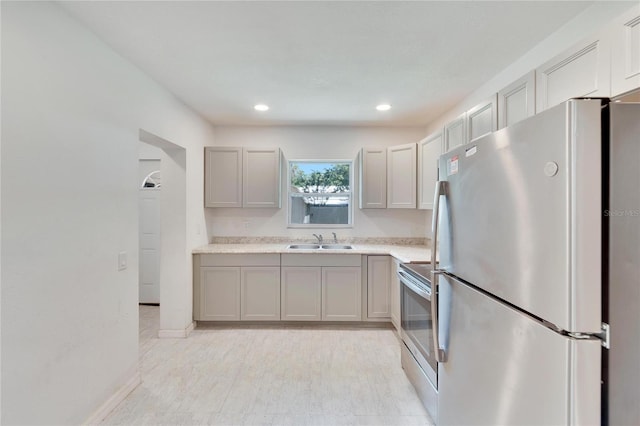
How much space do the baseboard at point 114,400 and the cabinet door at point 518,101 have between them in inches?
126

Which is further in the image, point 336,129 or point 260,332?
point 336,129

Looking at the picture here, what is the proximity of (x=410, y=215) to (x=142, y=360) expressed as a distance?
348 cm

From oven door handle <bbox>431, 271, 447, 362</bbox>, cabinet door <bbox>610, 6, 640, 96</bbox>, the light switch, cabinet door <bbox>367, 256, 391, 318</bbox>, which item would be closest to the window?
cabinet door <bbox>367, 256, 391, 318</bbox>

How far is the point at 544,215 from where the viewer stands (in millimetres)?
895

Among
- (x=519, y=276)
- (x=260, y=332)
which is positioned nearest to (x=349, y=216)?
(x=260, y=332)

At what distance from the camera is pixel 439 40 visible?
6.19 ft

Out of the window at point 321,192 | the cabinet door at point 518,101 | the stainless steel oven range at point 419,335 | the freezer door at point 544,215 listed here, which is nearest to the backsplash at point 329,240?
the window at point 321,192

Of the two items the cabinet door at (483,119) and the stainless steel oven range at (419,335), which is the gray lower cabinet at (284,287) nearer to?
the stainless steel oven range at (419,335)

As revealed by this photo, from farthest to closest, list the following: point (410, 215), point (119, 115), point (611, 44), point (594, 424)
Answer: point (410, 215) < point (119, 115) < point (611, 44) < point (594, 424)

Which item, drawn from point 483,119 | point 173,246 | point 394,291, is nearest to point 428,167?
point 483,119

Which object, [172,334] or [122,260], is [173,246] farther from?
[122,260]

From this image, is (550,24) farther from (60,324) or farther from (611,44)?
(60,324)

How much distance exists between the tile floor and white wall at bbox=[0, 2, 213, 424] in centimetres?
38

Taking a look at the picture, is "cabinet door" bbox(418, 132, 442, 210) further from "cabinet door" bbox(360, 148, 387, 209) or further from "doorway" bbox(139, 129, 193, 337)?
"doorway" bbox(139, 129, 193, 337)
